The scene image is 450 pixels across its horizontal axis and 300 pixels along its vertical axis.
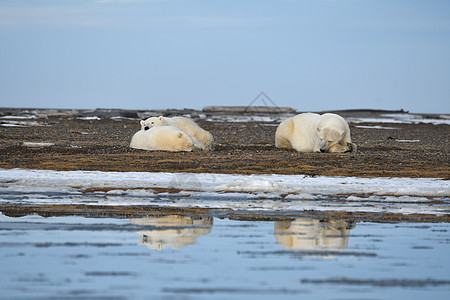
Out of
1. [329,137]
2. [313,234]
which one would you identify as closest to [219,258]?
[313,234]

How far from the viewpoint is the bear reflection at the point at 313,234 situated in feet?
27.0

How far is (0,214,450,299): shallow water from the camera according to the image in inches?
245

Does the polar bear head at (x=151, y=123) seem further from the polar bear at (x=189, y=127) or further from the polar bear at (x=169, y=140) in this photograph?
the polar bear at (x=169, y=140)

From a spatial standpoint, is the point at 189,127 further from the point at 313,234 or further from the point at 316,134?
the point at 313,234

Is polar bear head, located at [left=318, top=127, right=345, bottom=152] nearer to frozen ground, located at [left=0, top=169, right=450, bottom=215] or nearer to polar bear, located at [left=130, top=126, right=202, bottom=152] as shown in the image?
polar bear, located at [left=130, top=126, right=202, bottom=152]

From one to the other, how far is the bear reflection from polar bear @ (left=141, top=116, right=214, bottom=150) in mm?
10732

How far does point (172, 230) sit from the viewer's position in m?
9.02

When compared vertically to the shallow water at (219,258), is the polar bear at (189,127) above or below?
above

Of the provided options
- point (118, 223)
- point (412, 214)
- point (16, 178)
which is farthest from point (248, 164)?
point (118, 223)

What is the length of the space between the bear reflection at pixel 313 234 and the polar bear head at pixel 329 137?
1033 centimetres

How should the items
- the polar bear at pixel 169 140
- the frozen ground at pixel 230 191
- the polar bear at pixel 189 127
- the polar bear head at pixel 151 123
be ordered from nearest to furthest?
the frozen ground at pixel 230 191 < the polar bear at pixel 169 140 < the polar bear at pixel 189 127 < the polar bear head at pixel 151 123

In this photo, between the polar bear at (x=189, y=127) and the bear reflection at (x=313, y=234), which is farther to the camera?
the polar bear at (x=189, y=127)

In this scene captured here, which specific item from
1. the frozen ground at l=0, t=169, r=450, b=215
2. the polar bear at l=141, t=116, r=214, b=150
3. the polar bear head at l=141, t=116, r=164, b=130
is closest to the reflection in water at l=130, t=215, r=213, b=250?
the frozen ground at l=0, t=169, r=450, b=215

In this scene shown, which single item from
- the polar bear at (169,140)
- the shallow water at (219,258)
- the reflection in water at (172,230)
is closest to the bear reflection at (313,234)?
the shallow water at (219,258)
